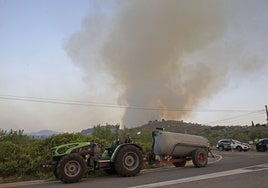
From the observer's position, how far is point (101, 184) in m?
12.8

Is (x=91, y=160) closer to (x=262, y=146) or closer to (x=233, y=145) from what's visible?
(x=262, y=146)

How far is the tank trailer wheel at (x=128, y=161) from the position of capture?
586 inches

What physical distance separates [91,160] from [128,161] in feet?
5.04

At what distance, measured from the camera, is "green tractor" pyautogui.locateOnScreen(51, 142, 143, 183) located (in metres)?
13.7

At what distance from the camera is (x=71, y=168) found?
13844 millimetres

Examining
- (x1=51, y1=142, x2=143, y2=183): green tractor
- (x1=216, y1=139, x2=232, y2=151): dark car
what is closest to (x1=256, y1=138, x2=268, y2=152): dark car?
(x1=216, y1=139, x2=232, y2=151): dark car

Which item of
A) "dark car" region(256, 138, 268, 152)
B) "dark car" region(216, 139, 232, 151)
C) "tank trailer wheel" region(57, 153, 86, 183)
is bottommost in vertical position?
"tank trailer wheel" region(57, 153, 86, 183)

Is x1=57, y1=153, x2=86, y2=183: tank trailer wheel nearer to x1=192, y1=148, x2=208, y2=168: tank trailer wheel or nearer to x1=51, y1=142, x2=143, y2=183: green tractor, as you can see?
x1=51, y1=142, x2=143, y2=183: green tractor

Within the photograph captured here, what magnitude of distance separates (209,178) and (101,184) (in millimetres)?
3666

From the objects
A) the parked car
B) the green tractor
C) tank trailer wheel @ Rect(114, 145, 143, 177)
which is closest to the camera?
the green tractor

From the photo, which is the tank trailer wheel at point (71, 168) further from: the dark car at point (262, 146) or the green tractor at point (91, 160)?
the dark car at point (262, 146)

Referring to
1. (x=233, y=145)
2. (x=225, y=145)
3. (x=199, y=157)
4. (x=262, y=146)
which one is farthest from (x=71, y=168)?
(x=225, y=145)

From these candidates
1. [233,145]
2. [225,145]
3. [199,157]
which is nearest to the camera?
[199,157]

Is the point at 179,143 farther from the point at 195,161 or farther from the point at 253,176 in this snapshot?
the point at 253,176
